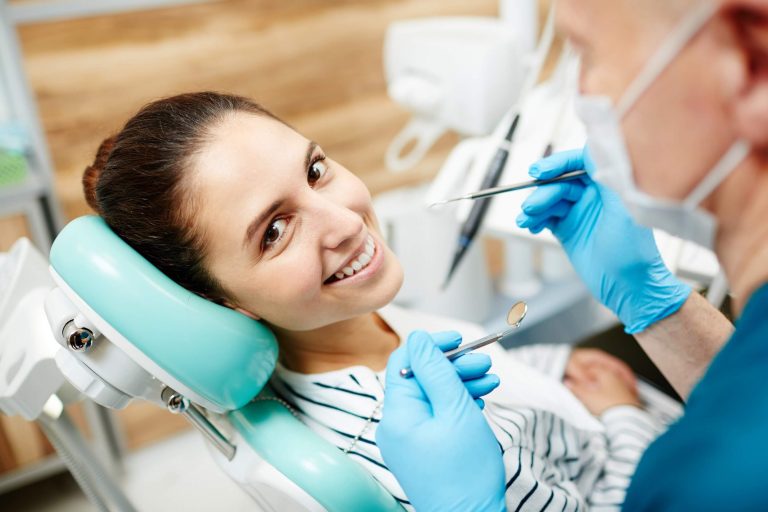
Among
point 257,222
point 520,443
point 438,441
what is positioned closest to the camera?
point 438,441

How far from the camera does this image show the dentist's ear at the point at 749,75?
511 millimetres

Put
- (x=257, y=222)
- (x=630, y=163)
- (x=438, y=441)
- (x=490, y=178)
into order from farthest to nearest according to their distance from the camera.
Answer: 1. (x=490, y=178)
2. (x=257, y=222)
3. (x=438, y=441)
4. (x=630, y=163)

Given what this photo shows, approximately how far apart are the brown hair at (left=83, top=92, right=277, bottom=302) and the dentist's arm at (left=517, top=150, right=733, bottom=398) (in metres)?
0.47

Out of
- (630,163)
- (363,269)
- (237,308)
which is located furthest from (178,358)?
(630,163)

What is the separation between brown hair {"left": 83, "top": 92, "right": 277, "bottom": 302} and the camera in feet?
2.91

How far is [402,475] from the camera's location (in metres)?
0.83

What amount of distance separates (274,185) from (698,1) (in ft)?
1.81

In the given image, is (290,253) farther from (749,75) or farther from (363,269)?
(749,75)

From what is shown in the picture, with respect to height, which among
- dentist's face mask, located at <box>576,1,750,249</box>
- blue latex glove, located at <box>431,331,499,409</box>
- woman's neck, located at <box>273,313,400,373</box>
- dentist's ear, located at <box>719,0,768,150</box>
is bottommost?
woman's neck, located at <box>273,313,400,373</box>

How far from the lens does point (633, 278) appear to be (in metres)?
0.98

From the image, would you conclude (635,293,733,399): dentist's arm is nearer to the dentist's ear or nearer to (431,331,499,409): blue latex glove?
(431,331,499,409): blue latex glove

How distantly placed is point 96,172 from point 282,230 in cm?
28

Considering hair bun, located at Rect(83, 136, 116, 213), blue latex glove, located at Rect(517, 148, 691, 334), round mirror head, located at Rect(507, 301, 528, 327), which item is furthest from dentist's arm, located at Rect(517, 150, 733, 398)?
hair bun, located at Rect(83, 136, 116, 213)

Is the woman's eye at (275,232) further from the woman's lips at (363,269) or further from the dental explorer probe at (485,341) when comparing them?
the dental explorer probe at (485,341)
